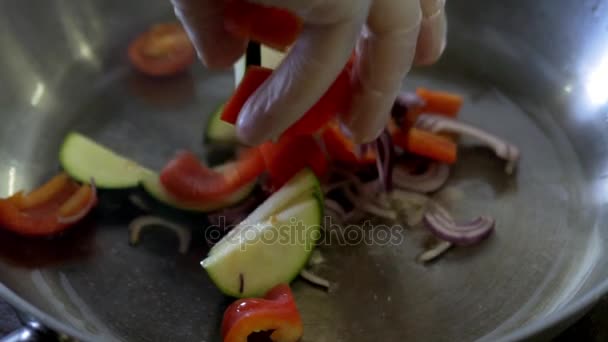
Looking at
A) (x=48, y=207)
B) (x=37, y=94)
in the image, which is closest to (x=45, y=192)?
(x=48, y=207)

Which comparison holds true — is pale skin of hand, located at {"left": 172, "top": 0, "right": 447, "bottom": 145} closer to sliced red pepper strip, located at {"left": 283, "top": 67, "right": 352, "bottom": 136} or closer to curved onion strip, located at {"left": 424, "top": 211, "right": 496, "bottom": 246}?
sliced red pepper strip, located at {"left": 283, "top": 67, "right": 352, "bottom": 136}

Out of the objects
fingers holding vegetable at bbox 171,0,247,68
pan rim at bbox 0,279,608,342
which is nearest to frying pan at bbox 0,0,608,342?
pan rim at bbox 0,279,608,342

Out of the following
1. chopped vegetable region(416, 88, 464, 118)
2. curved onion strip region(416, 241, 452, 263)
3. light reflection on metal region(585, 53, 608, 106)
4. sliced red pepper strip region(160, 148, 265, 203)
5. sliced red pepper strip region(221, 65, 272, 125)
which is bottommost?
light reflection on metal region(585, 53, 608, 106)

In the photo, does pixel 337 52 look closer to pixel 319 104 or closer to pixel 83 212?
pixel 319 104

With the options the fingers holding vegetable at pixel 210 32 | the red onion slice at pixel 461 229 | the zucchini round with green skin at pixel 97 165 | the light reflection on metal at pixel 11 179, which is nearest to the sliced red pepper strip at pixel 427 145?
the red onion slice at pixel 461 229

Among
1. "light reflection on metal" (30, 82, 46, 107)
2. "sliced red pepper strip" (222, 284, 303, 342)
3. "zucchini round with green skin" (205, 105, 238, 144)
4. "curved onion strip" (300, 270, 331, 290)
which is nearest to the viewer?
"sliced red pepper strip" (222, 284, 303, 342)

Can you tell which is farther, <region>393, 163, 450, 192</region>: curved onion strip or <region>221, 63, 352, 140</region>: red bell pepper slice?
<region>393, 163, 450, 192</region>: curved onion strip

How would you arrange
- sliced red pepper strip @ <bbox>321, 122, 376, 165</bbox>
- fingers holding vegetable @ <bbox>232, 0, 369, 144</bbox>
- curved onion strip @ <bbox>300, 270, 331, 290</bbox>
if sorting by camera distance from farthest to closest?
sliced red pepper strip @ <bbox>321, 122, 376, 165</bbox> < curved onion strip @ <bbox>300, 270, 331, 290</bbox> < fingers holding vegetable @ <bbox>232, 0, 369, 144</bbox>
